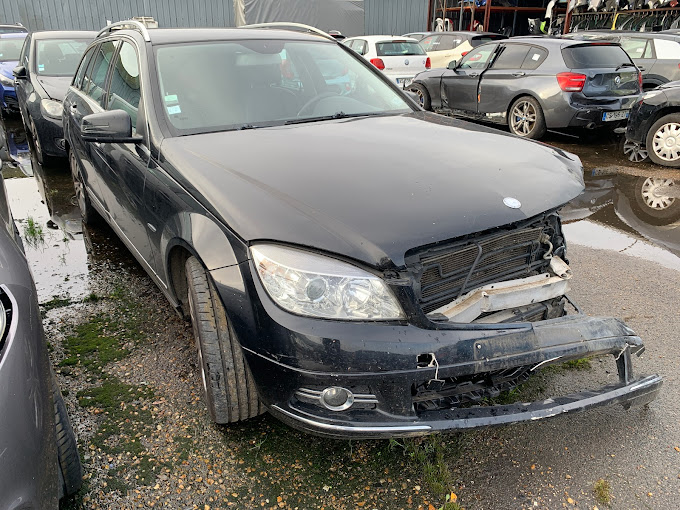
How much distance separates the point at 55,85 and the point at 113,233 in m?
3.14

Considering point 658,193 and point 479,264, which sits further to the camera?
point 658,193

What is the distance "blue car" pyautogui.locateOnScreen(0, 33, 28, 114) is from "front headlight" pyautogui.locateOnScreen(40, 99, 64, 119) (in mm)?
4547

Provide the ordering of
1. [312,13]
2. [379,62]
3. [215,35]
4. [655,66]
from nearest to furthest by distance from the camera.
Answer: [215,35] → [655,66] → [379,62] → [312,13]

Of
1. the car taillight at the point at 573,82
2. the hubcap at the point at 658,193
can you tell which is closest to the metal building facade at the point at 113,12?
the car taillight at the point at 573,82

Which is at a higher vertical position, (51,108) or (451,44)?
(451,44)

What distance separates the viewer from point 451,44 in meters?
14.4

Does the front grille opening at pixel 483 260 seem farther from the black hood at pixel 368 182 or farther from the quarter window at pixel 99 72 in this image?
the quarter window at pixel 99 72

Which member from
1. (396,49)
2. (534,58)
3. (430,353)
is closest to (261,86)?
(430,353)

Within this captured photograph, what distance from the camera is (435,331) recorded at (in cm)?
188

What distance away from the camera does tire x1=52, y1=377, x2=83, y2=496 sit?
1863 mm

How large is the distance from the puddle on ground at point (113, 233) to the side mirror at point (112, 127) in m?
0.85

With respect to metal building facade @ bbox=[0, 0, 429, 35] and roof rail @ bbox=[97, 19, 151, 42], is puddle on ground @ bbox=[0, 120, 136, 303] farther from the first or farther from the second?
metal building facade @ bbox=[0, 0, 429, 35]

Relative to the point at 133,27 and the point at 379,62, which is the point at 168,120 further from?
the point at 379,62

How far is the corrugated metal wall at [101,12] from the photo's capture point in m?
18.8
